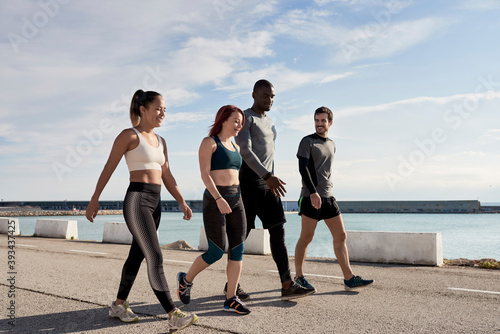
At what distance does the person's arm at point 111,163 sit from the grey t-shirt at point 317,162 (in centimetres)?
228

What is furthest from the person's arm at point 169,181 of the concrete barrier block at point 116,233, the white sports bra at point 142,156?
the concrete barrier block at point 116,233

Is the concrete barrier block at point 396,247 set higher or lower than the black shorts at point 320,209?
lower

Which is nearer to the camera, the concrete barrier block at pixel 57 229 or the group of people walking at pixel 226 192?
the group of people walking at pixel 226 192

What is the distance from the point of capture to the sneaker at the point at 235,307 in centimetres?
419

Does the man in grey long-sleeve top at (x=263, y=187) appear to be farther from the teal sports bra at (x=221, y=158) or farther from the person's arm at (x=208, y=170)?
the person's arm at (x=208, y=170)

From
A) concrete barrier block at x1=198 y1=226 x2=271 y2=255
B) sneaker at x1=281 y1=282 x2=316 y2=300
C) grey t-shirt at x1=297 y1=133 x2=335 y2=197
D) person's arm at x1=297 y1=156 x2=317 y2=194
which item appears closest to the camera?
sneaker at x1=281 y1=282 x2=316 y2=300

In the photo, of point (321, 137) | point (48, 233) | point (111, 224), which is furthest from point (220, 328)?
point (48, 233)

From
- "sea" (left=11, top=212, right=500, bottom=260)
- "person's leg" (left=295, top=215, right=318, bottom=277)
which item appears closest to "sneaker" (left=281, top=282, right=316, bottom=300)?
"person's leg" (left=295, top=215, right=318, bottom=277)

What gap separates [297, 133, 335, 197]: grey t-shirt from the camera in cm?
524

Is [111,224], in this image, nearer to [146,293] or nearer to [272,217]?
[146,293]

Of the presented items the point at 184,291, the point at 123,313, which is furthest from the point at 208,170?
the point at 123,313

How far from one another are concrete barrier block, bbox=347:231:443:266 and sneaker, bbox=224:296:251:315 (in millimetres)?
5019

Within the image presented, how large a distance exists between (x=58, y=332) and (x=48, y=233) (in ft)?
42.7

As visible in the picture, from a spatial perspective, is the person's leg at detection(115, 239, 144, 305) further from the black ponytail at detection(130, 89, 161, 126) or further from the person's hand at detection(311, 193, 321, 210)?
the person's hand at detection(311, 193, 321, 210)
